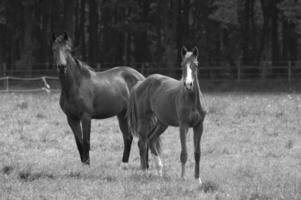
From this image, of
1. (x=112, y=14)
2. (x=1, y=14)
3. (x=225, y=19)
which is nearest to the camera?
(x=225, y=19)

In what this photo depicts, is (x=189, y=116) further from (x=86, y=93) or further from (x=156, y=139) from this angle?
(x=86, y=93)

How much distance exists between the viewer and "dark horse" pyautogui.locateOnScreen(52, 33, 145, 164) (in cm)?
1102

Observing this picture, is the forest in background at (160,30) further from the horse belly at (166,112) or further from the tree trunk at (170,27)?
the horse belly at (166,112)

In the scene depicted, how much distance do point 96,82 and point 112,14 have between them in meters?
35.4

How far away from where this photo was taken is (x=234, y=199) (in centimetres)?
780

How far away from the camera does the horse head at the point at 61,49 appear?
35.0 ft

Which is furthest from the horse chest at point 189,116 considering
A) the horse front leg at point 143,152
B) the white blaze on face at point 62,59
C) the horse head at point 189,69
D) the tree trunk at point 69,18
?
the tree trunk at point 69,18

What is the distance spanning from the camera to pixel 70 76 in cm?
1140

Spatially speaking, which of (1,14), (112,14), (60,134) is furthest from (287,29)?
(60,134)

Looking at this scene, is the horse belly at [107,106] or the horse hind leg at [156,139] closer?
the horse hind leg at [156,139]

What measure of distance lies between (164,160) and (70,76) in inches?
89.0

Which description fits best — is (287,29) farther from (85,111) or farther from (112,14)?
(85,111)

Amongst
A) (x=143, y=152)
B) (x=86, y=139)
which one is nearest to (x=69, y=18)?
(x=86, y=139)

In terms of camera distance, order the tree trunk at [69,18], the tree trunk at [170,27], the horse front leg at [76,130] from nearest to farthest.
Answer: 1. the horse front leg at [76,130]
2. the tree trunk at [170,27]
3. the tree trunk at [69,18]
